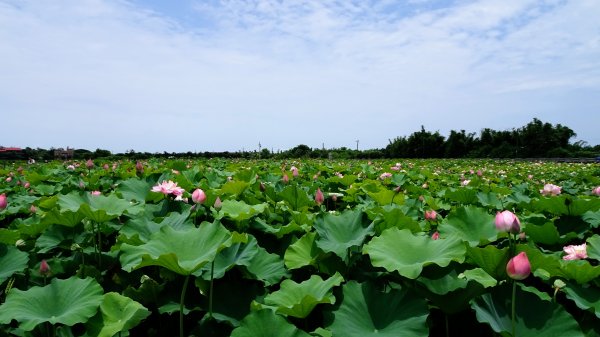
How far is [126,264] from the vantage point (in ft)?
3.86

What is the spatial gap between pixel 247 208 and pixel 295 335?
772 mm

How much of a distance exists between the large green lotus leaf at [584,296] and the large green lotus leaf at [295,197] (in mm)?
1221

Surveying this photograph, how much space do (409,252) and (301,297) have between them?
35cm

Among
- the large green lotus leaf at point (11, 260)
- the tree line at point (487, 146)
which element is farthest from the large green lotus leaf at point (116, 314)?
the tree line at point (487, 146)

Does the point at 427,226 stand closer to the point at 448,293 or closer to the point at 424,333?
the point at 448,293

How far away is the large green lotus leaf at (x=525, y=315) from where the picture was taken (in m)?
0.91

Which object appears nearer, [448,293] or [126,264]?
[448,293]

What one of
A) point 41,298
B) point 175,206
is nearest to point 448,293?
point 41,298

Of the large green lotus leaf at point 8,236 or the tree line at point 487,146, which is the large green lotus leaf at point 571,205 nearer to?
the large green lotus leaf at point 8,236

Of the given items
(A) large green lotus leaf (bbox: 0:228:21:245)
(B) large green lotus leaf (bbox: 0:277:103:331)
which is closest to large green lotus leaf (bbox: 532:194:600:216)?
(B) large green lotus leaf (bbox: 0:277:103:331)

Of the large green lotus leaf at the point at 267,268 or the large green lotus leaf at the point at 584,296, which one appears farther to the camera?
the large green lotus leaf at the point at 267,268

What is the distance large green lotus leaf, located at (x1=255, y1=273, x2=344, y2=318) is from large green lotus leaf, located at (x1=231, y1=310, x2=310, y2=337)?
0.05 m

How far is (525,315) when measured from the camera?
0.96 metres

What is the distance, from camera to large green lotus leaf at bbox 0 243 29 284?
1222 mm
